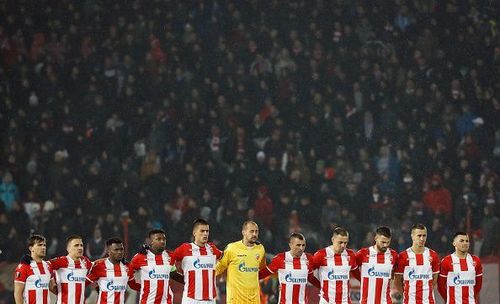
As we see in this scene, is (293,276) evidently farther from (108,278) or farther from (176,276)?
(108,278)

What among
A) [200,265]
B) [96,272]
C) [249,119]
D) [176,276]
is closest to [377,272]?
[200,265]

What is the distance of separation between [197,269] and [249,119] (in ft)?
38.3

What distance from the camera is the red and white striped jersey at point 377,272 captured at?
15478mm

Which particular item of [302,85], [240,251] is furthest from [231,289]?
[302,85]

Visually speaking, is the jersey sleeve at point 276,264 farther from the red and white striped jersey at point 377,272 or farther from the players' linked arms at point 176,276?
the players' linked arms at point 176,276

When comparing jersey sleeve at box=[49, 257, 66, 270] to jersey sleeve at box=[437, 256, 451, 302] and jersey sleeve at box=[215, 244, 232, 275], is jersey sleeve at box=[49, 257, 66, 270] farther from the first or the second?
jersey sleeve at box=[437, 256, 451, 302]

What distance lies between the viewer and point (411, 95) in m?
26.9

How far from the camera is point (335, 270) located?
15.4 metres

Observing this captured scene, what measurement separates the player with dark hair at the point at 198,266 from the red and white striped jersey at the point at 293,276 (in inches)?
33.8

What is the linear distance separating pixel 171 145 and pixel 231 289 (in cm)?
1100

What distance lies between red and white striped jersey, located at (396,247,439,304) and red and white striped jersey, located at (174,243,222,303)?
2419 millimetres

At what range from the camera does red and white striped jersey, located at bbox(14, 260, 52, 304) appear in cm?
1480

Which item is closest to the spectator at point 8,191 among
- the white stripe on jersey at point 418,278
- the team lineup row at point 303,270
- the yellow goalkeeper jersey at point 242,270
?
the team lineup row at point 303,270

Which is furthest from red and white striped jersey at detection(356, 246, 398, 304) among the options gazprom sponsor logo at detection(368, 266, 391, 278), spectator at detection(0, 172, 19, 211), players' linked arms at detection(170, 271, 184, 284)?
spectator at detection(0, 172, 19, 211)
